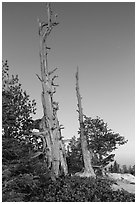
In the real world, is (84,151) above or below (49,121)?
below

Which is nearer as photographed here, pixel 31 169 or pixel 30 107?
pixel 31 169

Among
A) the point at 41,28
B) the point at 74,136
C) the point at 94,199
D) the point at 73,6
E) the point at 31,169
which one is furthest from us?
the point at 74,136

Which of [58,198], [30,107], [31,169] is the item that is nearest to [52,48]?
[30,107]

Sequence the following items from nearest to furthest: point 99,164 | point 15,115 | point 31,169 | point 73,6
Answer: point 31,169 → point 15,115 → point 73,6 → point 99,164

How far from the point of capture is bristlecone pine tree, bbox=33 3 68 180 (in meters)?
9.95

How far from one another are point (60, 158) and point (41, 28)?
5.40 m

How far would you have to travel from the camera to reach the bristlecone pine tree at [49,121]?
9953 mm

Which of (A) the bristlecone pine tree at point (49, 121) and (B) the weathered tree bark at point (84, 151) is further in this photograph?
(B) the weathered tree bark at point (84, 151)

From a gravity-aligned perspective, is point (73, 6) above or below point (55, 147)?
above

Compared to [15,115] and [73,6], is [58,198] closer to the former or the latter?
[15,115]

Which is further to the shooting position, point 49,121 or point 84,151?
point 84,151

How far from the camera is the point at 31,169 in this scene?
8.18 metres

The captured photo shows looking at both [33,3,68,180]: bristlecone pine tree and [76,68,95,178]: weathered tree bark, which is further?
[76,68,95,178]: weathered tree bark

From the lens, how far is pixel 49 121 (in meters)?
10.4
